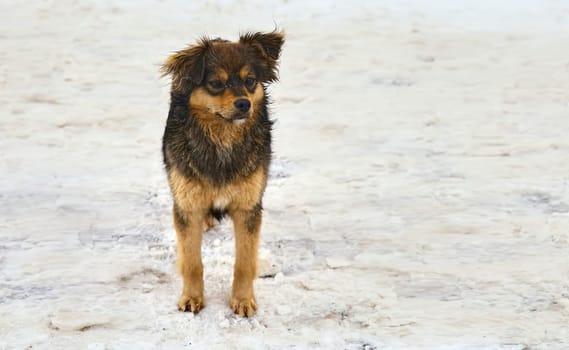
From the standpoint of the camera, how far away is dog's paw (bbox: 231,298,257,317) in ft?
16.2

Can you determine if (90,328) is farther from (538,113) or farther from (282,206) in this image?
(538,113)

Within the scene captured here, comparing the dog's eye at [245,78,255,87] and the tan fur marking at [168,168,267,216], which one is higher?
the dog's eye at [245,78,255,87]

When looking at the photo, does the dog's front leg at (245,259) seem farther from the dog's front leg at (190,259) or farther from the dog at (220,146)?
the dog's front leg at (190,259)

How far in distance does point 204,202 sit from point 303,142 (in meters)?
3.30

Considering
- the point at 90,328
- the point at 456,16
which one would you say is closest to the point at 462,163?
the point at 90,328

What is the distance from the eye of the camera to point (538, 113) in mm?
8578

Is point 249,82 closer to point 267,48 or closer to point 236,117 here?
point 236,117

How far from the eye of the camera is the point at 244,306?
195 inches

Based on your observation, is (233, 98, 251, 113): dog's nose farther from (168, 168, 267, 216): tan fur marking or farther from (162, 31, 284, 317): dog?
(168, 168, 267, 216): tan fur marking

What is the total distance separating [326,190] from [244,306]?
7.06ft

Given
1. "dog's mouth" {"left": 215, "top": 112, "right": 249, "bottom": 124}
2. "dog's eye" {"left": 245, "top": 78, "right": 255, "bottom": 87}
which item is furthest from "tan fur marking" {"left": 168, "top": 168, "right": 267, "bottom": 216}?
"dog's eye" {"left": 245, "top": 78, "right": 255, "bottom": 87}

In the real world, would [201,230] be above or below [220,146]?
below

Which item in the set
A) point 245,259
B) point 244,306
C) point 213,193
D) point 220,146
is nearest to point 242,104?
point 220,146

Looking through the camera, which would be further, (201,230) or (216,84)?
(201,230)
